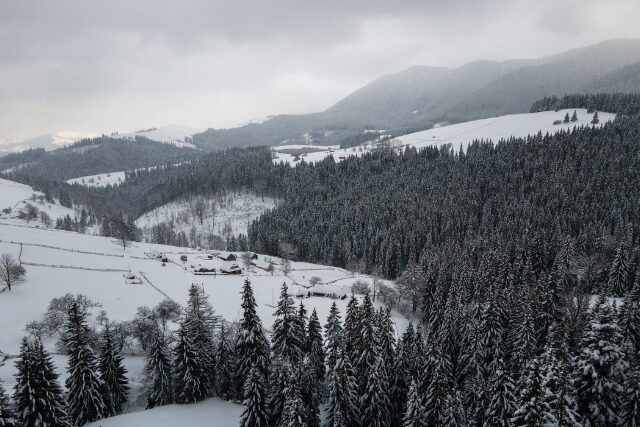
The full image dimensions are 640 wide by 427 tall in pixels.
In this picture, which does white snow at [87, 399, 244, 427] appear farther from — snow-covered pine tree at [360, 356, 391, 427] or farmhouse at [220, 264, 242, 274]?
farmhouse at [220, 264, 242, 274]

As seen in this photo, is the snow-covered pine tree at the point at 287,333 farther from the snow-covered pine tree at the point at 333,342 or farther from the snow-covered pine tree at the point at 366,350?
the snow-covered pine tree at the point at 366,350

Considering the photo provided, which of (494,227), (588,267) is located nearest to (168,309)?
(588,267)

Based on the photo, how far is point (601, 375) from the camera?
104ft

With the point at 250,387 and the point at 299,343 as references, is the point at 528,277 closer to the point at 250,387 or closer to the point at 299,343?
the point at 299,343

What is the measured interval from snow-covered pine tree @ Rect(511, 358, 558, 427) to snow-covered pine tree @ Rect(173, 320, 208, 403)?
3571cm

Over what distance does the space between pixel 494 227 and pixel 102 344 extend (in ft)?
423

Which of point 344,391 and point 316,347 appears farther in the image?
point 316,347

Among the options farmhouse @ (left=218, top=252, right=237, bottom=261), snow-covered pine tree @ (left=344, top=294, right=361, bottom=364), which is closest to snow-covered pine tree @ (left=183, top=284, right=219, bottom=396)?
snow-covered pine tree @ (left=344, top=294, right=361, bottom=364)

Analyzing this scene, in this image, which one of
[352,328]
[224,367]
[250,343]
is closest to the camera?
[250,343]

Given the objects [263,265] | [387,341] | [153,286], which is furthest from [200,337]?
[263,265]

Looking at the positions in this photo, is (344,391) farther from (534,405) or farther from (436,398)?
(534,405)

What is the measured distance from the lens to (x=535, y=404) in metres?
25.2

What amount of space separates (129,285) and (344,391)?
61.4 m

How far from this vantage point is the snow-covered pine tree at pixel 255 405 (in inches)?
1516
